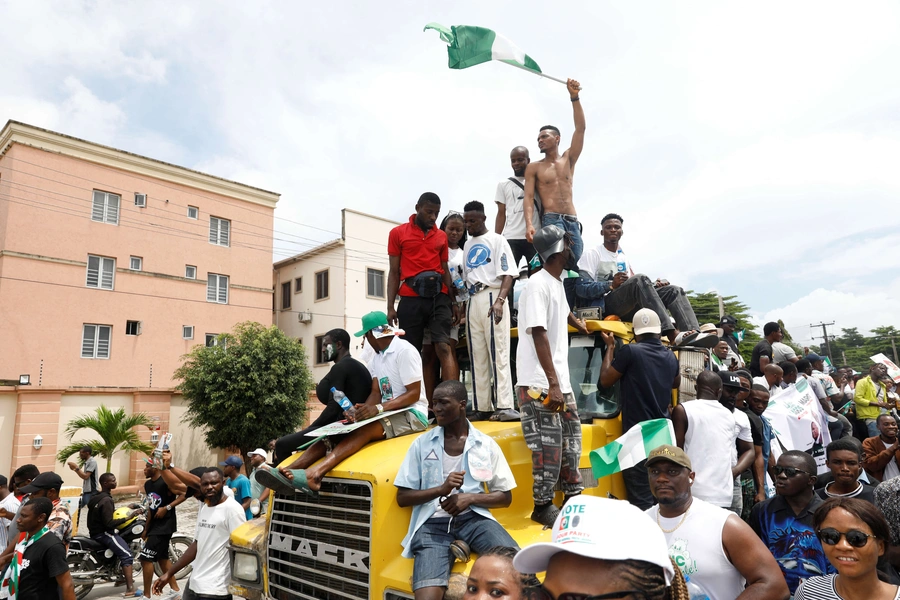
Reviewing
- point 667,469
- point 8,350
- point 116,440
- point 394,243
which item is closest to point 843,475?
point 667,469

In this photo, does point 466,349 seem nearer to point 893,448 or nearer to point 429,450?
point 429,450

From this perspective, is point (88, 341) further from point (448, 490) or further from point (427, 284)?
point (448, 490)

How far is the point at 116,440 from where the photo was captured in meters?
18.5

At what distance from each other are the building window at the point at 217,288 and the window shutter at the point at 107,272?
3.50m

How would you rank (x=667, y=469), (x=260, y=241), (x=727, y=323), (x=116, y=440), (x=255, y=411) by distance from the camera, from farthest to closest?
(x=260, y=241)
(x=255, y=411)
(x=116, y=440)
(x=727, y=323)
(x=667, y=469)

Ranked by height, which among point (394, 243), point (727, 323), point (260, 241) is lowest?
point (727, 323)

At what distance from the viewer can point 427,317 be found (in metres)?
5.73

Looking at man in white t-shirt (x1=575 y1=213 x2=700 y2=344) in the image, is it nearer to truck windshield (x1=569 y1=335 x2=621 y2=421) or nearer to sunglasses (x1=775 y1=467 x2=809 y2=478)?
truck windshield (x1=569 y1=335 x2=621 y2=421)

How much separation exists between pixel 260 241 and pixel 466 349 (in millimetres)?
22802

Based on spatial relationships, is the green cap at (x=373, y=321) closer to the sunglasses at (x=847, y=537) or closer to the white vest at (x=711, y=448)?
the white vest at (x=711, y=448)

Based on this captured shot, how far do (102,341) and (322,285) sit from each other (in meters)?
9.72

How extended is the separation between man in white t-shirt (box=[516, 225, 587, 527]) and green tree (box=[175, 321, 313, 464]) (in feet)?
60.3

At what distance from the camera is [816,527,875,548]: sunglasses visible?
2551 mm

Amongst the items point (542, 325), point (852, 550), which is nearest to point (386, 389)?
point (542, 325)
